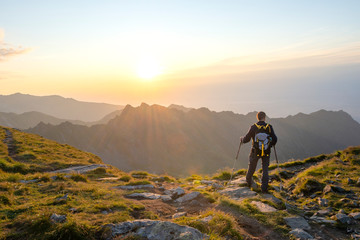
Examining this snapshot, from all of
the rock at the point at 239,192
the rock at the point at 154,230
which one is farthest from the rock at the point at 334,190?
the rock at the point at 154,230

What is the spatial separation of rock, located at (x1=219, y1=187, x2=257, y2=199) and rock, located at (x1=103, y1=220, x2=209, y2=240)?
5.51 m

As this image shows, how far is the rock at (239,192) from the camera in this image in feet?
33.9

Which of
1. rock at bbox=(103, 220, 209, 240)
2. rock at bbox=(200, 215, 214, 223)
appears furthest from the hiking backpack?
rock at bbox=(103, 220, 209, 240)

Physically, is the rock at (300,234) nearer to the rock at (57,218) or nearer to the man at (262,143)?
the man at (262,143)

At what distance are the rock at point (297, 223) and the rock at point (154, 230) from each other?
3724 mm

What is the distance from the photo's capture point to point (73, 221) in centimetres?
544

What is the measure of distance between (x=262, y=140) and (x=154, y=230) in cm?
766

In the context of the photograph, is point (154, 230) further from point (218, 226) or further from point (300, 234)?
point (300, 234)

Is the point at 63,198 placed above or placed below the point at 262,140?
below

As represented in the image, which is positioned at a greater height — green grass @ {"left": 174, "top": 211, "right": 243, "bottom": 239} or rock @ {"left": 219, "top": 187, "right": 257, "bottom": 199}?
green grass @ {"left": 174, "top": 211, "right": 243, "bottom": 239}

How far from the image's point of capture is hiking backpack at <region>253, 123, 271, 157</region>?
36.3ft

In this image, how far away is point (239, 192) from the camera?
1080 cm

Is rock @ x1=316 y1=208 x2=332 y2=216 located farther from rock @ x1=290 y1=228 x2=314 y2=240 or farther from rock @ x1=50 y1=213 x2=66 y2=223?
rock @ x1=50 y1=213 x2=66 y2=223

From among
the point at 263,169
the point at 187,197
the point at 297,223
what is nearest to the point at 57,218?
the point at 187,197
